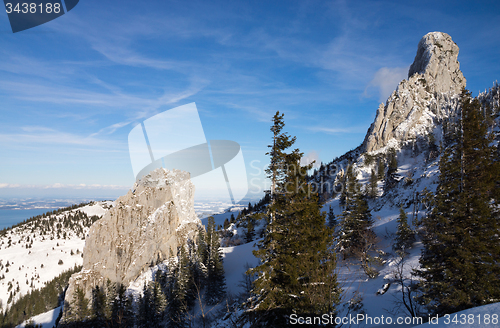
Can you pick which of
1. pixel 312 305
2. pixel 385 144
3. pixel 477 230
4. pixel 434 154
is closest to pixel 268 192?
pixel 312 305

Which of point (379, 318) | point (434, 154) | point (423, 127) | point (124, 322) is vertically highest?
point (423, 127)

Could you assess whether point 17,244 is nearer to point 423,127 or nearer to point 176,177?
point 176,177

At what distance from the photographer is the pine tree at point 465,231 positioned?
1200 centimetres

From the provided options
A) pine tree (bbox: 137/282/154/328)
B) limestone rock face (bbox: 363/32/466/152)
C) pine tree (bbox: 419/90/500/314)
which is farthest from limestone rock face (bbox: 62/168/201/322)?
limestone rock face (bbox: 363/32/466/152)

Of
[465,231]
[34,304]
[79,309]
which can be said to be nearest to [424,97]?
[465,231]

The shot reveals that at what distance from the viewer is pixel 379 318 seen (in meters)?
16.5

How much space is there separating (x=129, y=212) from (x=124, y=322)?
50594 mm

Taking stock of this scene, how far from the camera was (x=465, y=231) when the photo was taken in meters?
12.8

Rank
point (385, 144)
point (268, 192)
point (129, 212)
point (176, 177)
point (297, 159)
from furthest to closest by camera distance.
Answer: point (385, 144) < point (176, 177) < point (129, 212) < point (297, 159) < point (268, 192)

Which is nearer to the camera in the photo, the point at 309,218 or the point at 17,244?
the point at 309,218

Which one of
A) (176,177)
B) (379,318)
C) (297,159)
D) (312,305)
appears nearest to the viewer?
(312,305)

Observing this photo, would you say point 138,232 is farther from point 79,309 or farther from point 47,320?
point 79,309

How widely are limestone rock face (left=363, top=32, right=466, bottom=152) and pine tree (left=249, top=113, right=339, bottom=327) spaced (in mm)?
138793

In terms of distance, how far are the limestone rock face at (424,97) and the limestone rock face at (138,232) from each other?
114 metres
